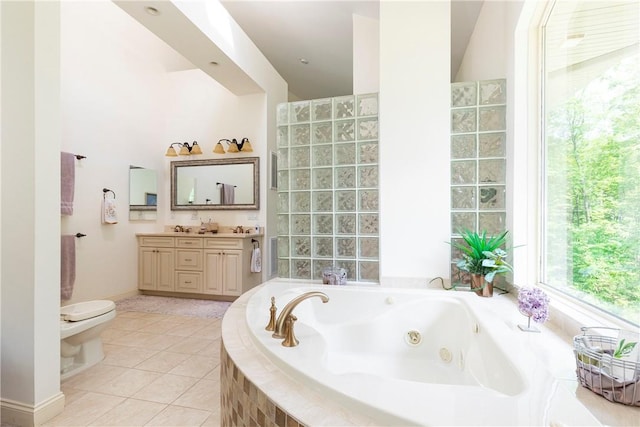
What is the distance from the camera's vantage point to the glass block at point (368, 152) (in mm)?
2377

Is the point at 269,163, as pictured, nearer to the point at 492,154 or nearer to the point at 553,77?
the point at 492,154

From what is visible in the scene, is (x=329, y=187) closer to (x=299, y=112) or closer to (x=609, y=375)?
(x=299, y=112)

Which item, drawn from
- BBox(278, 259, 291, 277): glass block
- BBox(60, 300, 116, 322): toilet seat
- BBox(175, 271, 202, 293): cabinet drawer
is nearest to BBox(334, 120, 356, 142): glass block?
BBox(278, 259, 291, 277): glass block

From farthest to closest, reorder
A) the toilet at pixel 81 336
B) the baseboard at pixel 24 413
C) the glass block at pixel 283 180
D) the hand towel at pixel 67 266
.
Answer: the hand towel at pixel 67 266 < the glass block at pixel 283 180 < the toilet at pixel 81 336 < the baseboard at pixel 24 413

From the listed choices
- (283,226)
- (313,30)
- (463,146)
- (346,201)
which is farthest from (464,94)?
(313,30)

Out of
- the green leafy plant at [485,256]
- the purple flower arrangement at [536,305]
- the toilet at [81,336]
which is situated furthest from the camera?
the toilet at [81,336]

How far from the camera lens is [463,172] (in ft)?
7.39

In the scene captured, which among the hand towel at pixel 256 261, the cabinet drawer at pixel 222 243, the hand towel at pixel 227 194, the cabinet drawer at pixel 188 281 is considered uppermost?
the hand towel at pixel 227 194

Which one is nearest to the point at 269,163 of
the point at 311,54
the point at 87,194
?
the point at 311,54

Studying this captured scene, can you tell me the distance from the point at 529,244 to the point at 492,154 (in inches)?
26.0

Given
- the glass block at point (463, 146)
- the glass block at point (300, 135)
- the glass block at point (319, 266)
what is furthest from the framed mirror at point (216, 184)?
the glass block at point (463, 146)

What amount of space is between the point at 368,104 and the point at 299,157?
677mm

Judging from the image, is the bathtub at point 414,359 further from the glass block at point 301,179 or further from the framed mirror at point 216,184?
the framed mirror at point 216,184

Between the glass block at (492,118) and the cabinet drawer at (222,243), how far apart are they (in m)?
2.75
